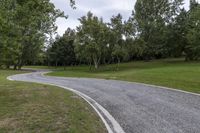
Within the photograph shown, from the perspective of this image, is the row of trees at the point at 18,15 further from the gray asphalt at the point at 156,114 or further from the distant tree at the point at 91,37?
the distant tree at the point at 91,37

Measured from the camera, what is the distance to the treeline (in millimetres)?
60500

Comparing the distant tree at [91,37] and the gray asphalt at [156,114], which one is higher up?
the distant tree at [91,37]

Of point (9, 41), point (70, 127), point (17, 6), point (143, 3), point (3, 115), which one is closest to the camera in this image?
point (70, 127)

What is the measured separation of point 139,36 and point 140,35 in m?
1.52

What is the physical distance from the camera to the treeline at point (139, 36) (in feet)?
198

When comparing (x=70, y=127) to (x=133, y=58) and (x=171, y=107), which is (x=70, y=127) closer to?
(x=171, y=107)

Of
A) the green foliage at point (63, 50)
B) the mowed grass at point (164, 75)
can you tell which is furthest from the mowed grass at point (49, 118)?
the green foliage at point (63, 50)

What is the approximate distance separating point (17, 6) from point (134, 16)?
60.1m

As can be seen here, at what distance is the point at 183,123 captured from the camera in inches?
336

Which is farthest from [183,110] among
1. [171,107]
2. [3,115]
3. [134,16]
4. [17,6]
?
[134,16]

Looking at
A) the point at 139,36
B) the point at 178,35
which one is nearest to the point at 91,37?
the point at 139,36

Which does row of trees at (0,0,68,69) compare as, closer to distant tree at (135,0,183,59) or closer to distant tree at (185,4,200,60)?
distant tree at (185,4,200,60)

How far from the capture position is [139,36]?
68312mm

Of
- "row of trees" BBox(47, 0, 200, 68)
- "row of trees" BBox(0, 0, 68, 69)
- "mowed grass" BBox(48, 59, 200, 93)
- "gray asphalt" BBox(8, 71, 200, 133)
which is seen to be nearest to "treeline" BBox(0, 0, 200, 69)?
"row of trees" BBox(47, 0, 200, 68)
